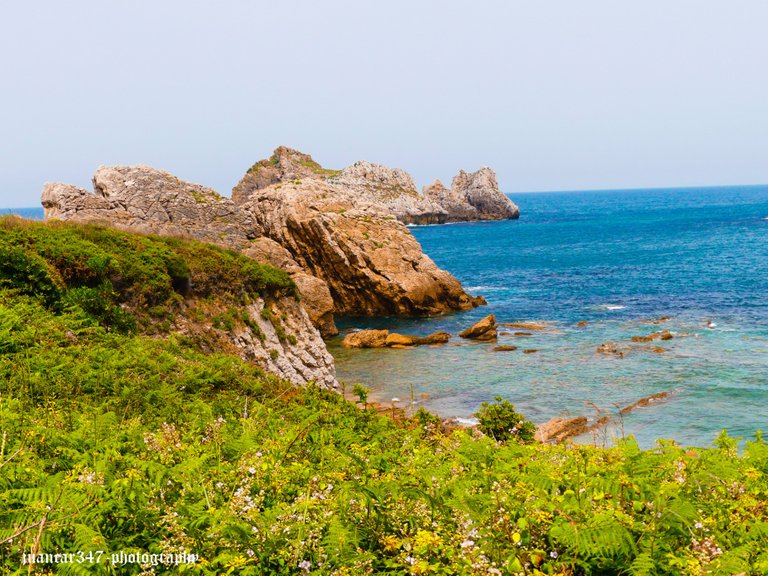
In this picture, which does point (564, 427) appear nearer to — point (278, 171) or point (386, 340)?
point (386, 340)

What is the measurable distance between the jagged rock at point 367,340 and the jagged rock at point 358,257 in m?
10.7

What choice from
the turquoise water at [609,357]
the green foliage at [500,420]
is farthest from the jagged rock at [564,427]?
the green foliage at [500,420]

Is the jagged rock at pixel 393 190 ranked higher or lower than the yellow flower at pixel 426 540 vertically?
higher

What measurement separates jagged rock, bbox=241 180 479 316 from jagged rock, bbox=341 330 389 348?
10.7 metres

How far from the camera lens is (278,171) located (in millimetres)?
140125

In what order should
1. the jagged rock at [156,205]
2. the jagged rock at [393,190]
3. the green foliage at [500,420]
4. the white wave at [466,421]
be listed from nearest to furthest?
the green foliage at [500,420]
the white wave at [466,421]
the jagged rock at [156,205]
the jagged rock at [393,190]

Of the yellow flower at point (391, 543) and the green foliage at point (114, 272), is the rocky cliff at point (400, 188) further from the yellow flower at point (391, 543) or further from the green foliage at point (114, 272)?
the yellow flower at point (391, 543)

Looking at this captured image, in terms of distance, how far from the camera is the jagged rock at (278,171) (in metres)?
138

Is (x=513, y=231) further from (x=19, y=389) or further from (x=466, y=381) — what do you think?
(x=19, y=389)

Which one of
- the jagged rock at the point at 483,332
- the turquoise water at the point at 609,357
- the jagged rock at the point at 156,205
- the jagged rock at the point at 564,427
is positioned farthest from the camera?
the jagged rock at the point at 483,332

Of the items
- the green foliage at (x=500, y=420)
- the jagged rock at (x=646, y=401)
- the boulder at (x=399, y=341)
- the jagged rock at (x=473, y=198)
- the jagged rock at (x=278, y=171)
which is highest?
the jagged rock at (x=278, y=171)

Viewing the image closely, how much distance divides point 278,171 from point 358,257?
315 feet

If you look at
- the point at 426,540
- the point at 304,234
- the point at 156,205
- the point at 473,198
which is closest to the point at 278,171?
the point at 473,198

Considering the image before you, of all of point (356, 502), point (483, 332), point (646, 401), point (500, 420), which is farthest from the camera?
point (483, 332)
